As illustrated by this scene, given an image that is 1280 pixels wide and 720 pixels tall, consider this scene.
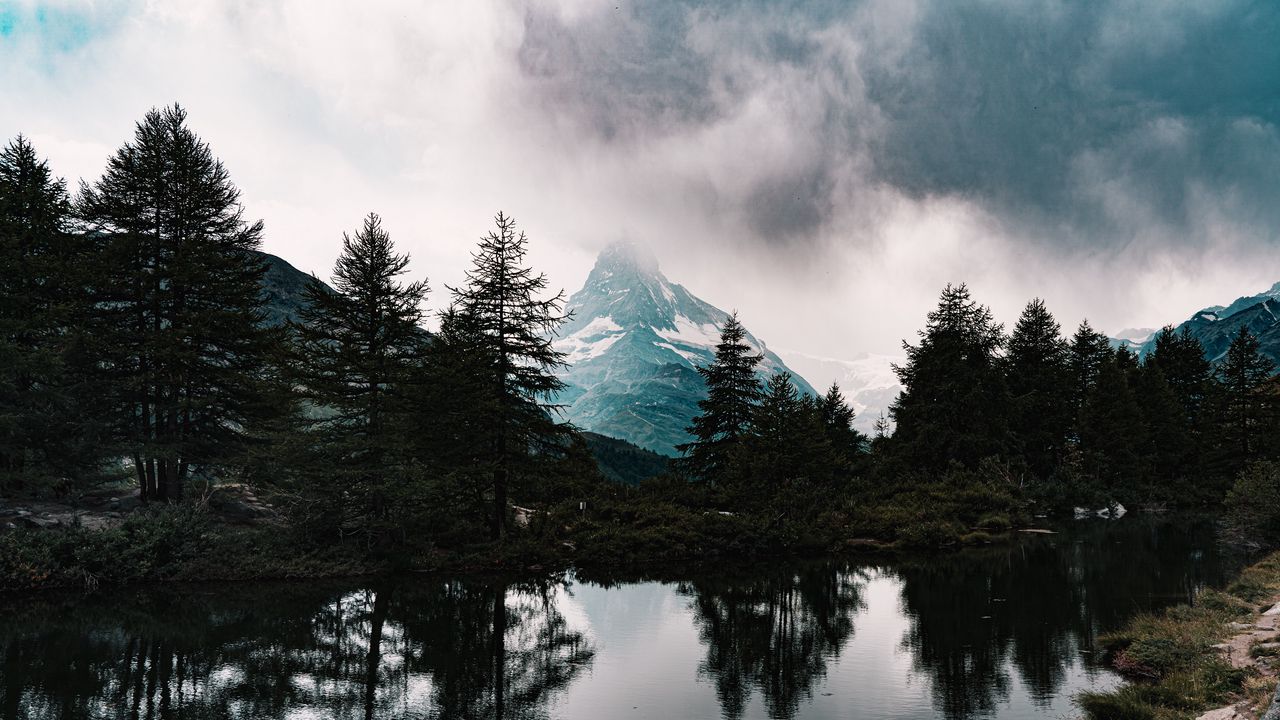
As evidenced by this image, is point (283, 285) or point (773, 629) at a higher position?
point (283, 285)

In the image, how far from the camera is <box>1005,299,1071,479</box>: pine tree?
2537 inches

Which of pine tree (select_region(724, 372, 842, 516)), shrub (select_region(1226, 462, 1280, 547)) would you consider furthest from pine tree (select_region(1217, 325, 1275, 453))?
pine tree (select_region(724, 372, 842, 516))

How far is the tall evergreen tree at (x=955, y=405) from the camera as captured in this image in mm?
56594

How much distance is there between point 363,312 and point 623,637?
1955 cm

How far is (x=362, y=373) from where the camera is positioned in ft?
97.0

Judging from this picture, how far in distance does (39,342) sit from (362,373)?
1685 cm

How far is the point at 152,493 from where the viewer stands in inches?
1293

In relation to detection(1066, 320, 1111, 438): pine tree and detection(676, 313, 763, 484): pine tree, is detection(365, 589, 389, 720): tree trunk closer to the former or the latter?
detection(676, 313, 763, 484): pine tree

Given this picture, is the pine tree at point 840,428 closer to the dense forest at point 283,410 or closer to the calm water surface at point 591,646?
the dense forest at point 283,410

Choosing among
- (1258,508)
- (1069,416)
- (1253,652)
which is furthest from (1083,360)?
(1253,652)

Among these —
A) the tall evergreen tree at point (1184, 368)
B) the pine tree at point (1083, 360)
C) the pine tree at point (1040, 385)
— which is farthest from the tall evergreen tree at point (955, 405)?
the tall evergreen tree at point (1184, 368)

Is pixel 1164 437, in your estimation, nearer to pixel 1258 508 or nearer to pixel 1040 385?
pixel 1040 385

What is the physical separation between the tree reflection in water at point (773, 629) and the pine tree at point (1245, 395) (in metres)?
63.3

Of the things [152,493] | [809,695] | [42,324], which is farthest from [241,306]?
[809,695]
